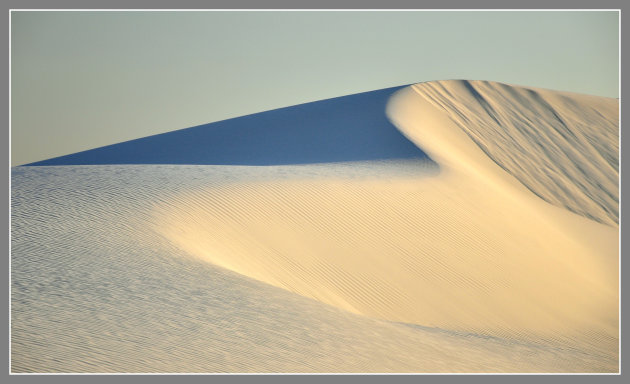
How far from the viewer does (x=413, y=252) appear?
16.6m

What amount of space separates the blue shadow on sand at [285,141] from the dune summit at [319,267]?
411 mm

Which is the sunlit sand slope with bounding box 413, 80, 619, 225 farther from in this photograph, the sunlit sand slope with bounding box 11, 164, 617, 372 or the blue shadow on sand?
the sunlit sand slope with bounding box 11, 164, 617, 372

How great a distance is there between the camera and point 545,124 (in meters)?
35.3

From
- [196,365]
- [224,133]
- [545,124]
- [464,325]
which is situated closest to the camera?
[196,365]

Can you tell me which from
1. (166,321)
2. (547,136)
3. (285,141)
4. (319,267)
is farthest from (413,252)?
(547,136)

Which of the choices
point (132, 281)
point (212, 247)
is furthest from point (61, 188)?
point (132, 281)

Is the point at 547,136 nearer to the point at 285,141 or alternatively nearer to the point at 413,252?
the point at 285,141

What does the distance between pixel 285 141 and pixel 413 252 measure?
42.0ft

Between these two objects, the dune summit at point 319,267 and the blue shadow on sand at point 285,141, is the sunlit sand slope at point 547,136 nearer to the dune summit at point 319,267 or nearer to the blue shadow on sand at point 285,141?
the dune summit at point 319,267

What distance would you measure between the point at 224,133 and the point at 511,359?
75.3 feet

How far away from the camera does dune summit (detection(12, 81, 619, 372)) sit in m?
9.66

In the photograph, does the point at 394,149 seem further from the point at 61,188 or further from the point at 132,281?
the point at 132,281

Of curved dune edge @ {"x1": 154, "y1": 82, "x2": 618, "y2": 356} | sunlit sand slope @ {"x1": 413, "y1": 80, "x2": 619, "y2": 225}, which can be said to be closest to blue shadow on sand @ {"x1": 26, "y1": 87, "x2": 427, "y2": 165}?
sunlit sand slope @ {"x1": 413, "y1": 80, "x2": 619, "y2": 225}

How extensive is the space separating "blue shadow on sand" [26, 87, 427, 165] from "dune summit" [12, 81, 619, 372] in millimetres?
411
